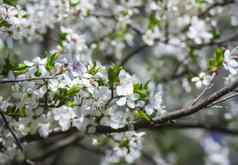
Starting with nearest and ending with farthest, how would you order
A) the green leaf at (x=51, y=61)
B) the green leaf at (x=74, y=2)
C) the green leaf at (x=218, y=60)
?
the green leaf at (x=51, y=61) < the green leaf at (x=218, y=60) < the green leaf at (x=74, y=2)

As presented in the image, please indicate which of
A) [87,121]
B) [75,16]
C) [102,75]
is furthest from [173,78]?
[102,75]

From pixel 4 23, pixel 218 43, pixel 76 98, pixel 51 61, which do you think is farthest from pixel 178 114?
pixel 218 43

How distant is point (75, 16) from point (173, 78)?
3.31 feet

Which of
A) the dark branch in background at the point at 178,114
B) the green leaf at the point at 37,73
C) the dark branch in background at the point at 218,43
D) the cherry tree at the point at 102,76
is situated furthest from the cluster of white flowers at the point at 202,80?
the dark branch in background at the point at 218,43

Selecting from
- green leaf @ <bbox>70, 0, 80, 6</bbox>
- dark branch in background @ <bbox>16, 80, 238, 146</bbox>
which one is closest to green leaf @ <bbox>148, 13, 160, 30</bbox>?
green leaf @ <bbox>70, 0, 80, 6</bbox>

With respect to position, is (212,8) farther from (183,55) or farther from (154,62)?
(154,62)

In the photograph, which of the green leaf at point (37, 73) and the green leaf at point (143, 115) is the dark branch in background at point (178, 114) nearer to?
the green leaf at point (143, 115)

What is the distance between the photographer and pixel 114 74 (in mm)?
1835

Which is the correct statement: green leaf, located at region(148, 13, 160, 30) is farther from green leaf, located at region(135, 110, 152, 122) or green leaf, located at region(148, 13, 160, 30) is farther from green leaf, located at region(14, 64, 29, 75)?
green leaf, located at region(14, 64, 29, 75)

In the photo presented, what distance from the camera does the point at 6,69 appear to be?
6.36 ft

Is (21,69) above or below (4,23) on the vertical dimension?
below

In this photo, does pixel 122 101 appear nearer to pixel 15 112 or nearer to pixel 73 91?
pixel 73 91

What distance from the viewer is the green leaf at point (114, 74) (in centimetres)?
183

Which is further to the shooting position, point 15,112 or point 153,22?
point 153,22
